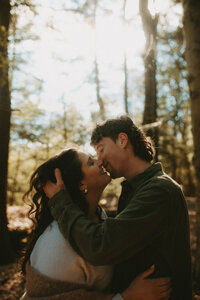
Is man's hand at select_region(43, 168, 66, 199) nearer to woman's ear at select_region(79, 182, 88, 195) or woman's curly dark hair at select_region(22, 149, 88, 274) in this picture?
woman's curly dark hair at select_region(22, 149, 88, 274)

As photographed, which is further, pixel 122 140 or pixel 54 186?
pixel 122 140

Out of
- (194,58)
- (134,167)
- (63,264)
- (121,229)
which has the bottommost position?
(63,264)

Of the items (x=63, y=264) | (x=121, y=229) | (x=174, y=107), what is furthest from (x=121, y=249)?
(x=174, y=107)

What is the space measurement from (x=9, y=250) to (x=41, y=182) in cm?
547

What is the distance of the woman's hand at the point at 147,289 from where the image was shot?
5.34ft

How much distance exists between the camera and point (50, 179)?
211 centimetres

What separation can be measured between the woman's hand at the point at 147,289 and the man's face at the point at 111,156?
88 cm

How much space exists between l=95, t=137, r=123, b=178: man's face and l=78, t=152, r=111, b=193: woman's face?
0.27 feet

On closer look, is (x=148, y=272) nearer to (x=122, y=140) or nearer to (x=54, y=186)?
(x=54, y=186)

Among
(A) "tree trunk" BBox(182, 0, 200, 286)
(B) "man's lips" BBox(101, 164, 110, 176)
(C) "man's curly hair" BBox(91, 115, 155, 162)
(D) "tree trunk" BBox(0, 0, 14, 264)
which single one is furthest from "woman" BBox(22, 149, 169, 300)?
(D) "tree trunk" BBox(0, 0, 14, 264)

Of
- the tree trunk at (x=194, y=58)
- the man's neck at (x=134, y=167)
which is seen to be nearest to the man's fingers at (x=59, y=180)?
the man's neck at (x=134, y=167)

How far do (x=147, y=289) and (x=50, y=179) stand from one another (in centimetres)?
108

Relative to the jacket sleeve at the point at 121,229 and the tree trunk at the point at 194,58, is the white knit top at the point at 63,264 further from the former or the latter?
the tree trunk at the point at 194,58

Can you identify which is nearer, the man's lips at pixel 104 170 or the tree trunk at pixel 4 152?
the man's lips at pixel 104 170
